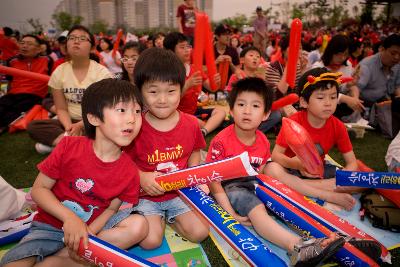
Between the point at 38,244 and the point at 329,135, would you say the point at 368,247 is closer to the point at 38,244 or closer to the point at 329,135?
the point at 329,135

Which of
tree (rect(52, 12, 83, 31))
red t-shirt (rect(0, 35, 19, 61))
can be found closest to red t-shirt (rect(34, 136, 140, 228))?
red t-shirt (rect(0, 35, 19, 61))

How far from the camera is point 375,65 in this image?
13.8 feet

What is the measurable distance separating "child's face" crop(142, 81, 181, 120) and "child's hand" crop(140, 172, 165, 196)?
364 millimetres

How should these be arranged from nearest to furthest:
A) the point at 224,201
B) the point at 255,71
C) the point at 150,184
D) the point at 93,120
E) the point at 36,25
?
the point at 93,120 < the point at 150,184 < the point at 224,201 < the point at 255,71 < the point at 36,25

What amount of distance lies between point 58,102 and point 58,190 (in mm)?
1701

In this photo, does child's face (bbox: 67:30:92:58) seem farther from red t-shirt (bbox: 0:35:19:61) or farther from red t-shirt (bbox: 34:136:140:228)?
red t-shirt (bbox: 0:35:19:61)

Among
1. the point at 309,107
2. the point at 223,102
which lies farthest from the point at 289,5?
the point at 309,107

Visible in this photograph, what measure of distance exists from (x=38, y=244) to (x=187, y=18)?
5967 mm

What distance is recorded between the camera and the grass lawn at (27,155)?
2.99m

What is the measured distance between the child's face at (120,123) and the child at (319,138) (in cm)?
129

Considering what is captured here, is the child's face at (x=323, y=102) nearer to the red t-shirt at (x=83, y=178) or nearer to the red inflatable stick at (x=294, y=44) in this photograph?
the red inflatable stick at (x=294, y=44)

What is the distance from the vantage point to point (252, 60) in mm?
3961

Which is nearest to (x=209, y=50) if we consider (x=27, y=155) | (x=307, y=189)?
(x=307, y=189)

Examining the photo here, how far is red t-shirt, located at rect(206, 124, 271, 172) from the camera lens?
87.3 inches
